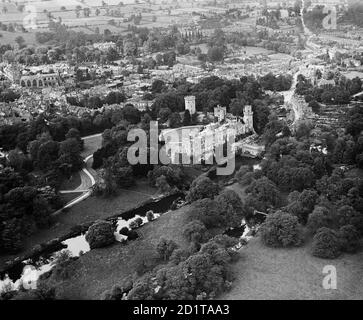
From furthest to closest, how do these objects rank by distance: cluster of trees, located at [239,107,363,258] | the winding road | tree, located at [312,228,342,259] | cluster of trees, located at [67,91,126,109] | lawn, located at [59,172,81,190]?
cluster of trees, located at [67,91,126,109] → lawn, located at [59,172,81,190] → the winding road → cluster of trees, located at [239,107,363,258] → tree, located at [312,228,342,259]

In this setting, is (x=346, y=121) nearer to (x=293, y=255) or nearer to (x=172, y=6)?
(x=293, y=255)

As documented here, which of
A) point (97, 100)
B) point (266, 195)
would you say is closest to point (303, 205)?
point (266, 195)

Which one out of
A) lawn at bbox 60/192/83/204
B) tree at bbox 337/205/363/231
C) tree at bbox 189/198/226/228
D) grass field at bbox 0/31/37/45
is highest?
grass field at bbox 0/31/37/45

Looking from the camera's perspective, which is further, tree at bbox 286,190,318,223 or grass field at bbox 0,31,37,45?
grass field at bbox 0,31,37,45

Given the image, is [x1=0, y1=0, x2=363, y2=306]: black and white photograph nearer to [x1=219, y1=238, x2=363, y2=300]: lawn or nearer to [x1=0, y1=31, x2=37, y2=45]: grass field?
[x1=219, y1=238, x2=363, y2=300]: lawn

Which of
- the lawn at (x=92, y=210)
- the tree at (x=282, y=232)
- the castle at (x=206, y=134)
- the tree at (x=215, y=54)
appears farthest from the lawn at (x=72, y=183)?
the tree at (x=215, y=54)

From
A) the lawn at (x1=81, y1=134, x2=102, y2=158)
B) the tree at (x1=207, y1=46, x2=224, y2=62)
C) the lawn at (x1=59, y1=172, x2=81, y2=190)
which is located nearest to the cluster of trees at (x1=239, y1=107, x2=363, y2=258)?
the lawn at (x1=59, y1=172, x2=81, y2=190)

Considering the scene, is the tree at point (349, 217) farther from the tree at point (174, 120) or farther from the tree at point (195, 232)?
the tree at point (174, 120)
